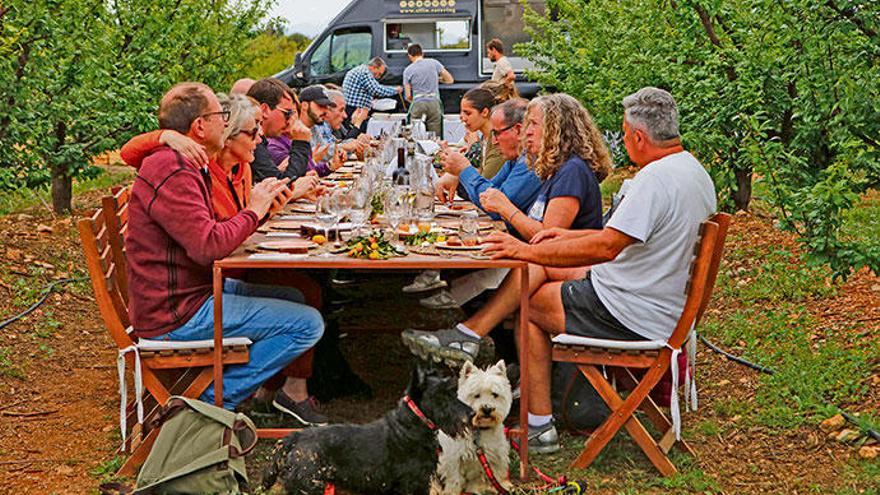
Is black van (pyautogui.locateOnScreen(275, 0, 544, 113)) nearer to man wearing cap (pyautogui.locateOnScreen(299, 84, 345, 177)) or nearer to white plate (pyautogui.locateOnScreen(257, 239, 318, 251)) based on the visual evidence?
man wearing cap (pyautogui.locateOnScreen(299, 84, 345, 177))

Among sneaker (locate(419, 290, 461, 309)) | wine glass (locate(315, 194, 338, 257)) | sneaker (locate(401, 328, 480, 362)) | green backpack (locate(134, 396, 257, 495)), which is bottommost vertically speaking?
green backpack (locate(134, 396, 257, 495))

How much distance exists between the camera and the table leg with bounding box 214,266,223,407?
4.54 metres

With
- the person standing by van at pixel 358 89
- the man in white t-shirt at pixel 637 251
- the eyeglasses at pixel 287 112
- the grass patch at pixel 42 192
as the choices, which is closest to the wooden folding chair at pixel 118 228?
the man in white t-shirt at pixel 637 251

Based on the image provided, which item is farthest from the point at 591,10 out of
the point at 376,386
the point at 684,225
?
the point at 684,225

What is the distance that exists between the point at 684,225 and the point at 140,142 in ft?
7.60

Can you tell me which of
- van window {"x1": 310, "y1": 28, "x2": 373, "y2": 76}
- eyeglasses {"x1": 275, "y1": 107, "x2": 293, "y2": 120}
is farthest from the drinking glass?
van window {"x1": 310, "y1": 28, "x2": 373, "y2": 76}

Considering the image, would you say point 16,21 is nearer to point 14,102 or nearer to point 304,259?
point 14,102

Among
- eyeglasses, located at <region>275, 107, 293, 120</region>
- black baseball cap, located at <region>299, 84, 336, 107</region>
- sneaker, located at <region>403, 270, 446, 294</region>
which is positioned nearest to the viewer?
sneaker, located at <region>403, 270, 446, 294</region>

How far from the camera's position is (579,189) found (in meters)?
5.42

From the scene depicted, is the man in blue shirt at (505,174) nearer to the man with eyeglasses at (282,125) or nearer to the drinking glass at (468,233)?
the drinking glass at (468,233)

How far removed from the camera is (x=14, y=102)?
841 cm

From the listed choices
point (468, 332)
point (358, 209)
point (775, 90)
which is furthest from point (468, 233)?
point (775, 90)

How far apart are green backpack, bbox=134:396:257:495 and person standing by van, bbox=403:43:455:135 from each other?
451 inches

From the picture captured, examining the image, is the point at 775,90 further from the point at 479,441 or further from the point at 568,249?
the point at 479,441
